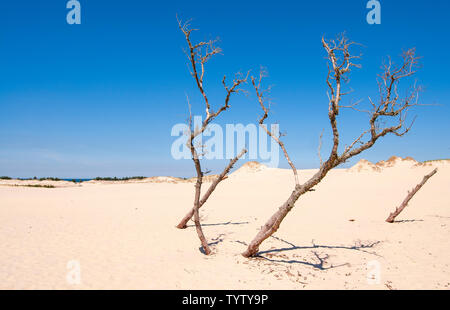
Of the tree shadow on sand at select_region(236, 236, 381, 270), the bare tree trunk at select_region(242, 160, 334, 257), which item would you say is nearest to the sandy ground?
the tree shadow on sand at select_region(236, 236, 381, 270)

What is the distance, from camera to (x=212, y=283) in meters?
7.94

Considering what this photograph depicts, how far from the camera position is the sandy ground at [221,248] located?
817 centimetres

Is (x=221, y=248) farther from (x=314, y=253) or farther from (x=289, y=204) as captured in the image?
(x=289, y=204)

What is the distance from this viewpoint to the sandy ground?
817 cm

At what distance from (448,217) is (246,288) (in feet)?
52.6

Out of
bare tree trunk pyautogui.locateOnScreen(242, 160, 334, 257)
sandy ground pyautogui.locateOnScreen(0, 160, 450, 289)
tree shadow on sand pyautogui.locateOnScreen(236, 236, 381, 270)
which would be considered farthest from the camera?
tree shadow on sand pyautogui.locateOnScreen(236, 236, 381, 270)

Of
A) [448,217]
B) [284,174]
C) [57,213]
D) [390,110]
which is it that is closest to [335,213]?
[448,217]

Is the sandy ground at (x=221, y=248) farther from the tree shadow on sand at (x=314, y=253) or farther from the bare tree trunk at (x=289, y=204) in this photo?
the bare tree trunk at (x=289, y=204)

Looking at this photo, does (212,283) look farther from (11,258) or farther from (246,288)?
(11,258)

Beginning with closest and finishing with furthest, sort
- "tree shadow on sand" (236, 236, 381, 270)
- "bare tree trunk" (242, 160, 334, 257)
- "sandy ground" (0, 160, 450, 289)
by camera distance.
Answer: "sandy ground" (0, 160, 450, 289), "bare tree trunk" (242, 160, 334, 257), "tree shadow on sand" (236, 236, 381, 270)

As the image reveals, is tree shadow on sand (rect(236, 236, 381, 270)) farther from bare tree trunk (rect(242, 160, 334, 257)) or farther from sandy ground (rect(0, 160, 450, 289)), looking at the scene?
bare tree trunk (rect(242, 160, 334, 257))

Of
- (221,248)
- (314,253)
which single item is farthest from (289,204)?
(221,248)
